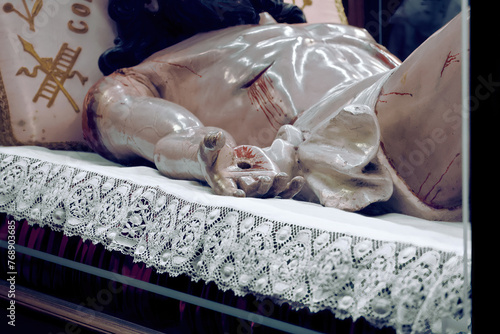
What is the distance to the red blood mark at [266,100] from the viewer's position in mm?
1185

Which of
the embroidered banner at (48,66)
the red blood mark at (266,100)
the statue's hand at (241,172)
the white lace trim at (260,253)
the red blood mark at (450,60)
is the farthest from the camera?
the embroidered banner at (48,66)

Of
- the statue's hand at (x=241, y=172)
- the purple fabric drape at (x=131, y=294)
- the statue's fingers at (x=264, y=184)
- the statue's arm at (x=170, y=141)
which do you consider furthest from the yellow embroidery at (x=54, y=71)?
the statue's fingers at (x=264, y=184)

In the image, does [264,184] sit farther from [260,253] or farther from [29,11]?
[29,11]

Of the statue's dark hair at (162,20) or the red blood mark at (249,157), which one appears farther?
the statue's dark hair at (162,20)

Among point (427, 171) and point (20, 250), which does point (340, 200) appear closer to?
point (427, 171)

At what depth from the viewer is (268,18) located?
4.81 ft

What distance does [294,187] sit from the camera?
0.85 m

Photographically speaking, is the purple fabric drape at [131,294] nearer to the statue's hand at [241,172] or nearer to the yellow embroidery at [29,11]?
the statue's hand at [241,172]

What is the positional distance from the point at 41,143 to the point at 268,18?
69 centimetres

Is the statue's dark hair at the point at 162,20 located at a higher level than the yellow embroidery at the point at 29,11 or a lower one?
lower

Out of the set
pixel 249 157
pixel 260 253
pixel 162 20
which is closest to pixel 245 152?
pixel 249 157

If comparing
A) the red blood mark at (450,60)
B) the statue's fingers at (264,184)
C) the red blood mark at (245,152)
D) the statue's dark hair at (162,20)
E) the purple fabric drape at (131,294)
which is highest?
the red blood mark at (450,60)

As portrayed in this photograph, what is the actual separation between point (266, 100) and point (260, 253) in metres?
0.64

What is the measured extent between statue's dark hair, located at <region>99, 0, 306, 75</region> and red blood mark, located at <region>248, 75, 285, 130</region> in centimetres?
25
